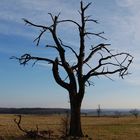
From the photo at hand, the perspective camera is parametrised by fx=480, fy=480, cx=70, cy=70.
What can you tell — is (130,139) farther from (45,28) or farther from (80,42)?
(45,28)

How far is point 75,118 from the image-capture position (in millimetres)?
29266

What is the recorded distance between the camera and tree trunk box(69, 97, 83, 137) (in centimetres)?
2891

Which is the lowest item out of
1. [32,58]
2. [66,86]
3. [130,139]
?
[130,139]

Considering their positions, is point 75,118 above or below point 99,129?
above

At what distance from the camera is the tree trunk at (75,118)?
94.8 feet

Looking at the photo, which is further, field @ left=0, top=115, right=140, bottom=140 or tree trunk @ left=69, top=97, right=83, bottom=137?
field @ left=0, top=115, right=140, bottom=140

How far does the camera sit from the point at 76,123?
95.6ft

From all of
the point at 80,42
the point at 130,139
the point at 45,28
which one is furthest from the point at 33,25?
the point at 130,139

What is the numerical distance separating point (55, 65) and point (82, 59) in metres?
1.98

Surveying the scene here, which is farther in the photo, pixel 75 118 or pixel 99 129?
pixel 99 129

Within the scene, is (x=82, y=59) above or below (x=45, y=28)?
below

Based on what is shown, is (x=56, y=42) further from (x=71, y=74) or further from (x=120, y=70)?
(x=120, y=70)

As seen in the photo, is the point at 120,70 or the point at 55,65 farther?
the point at 120,70

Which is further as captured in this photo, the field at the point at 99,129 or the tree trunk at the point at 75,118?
the field at the point at 99,129
